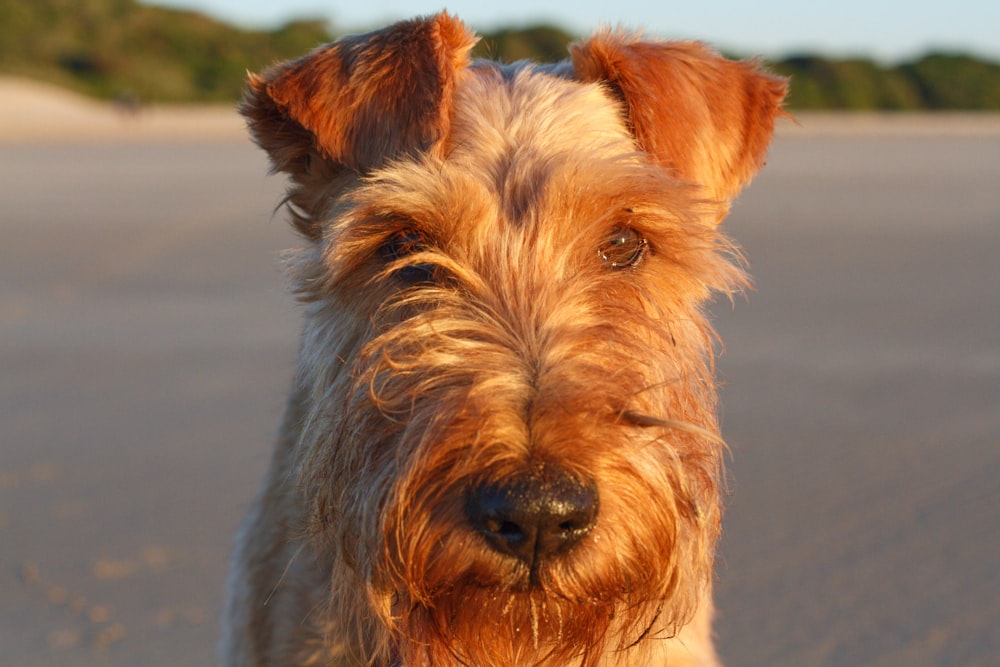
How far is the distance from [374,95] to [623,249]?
784mm

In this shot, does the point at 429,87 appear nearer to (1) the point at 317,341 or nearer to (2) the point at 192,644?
(1) the point at 317,341

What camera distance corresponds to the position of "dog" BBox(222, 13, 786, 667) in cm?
237

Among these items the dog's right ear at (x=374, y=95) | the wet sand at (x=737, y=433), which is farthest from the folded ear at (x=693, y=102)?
the wet sand at (x=737, y=433)

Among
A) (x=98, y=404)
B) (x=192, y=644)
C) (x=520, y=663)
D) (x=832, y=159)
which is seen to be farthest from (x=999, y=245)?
(x=832, y=159)

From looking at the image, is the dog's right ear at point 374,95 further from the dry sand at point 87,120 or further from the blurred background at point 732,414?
the dry sand at point 87,120

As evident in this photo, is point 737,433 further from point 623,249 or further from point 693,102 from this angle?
point 623,249

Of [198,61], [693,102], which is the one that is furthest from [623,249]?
[198,61]

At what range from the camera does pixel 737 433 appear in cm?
700

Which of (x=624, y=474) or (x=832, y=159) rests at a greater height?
(x=624, y=474)

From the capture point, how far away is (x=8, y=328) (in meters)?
10.3

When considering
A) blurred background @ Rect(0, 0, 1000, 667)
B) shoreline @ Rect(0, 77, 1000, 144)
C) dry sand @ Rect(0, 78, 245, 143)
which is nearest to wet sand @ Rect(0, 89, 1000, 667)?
blurred background @ Rect(0, 0, 1000, 667)

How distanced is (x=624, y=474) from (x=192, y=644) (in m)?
3.19

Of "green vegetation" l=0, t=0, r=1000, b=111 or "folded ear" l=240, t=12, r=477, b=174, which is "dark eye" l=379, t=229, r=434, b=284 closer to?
"folded ear" l=240, t=12, r=477, b=174

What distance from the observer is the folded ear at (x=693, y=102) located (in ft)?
10.4
